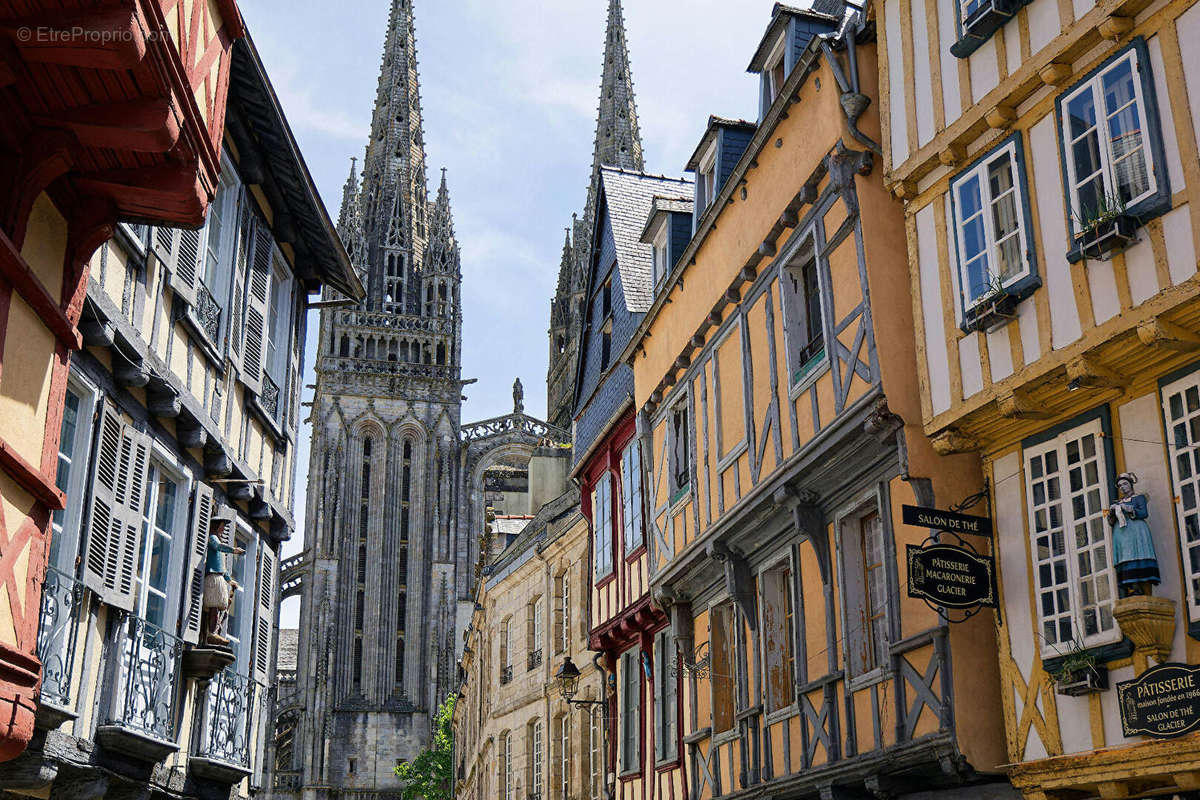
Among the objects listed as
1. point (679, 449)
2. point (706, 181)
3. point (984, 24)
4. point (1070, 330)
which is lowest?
point (1070, 330)

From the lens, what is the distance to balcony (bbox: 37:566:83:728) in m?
8.57

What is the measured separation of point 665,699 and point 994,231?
8706 mm

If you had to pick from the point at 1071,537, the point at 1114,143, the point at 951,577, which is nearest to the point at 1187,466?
the point at 1071,537

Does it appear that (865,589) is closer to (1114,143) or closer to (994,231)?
(994,231)

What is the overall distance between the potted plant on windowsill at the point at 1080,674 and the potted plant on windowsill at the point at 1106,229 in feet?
7.35

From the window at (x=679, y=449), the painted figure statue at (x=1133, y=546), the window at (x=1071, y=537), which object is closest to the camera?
the painted figure statue at (x=1133, y=546)

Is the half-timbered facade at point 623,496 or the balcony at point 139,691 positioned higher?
the half-timbered facade at point 623,496

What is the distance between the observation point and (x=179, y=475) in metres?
11.6

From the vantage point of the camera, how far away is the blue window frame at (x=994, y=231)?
8.49 metres

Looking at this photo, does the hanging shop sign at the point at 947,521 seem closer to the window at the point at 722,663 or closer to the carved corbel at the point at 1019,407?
the carved corbel at the point at 1019,407

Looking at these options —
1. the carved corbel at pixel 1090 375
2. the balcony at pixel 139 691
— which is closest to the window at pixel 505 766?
the balcony at pixel 139 691

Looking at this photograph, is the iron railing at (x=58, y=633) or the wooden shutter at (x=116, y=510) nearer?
the iron railing at (x=58, y=633)

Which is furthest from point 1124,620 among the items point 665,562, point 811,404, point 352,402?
point 352,402

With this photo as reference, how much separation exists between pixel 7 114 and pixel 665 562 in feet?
29.4
